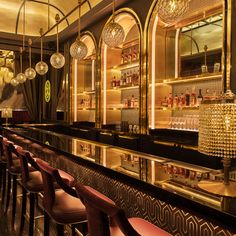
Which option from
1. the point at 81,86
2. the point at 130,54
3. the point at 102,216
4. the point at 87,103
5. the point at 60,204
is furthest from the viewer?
the point at 81,86

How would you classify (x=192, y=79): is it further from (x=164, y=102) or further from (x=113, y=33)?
(x=113, y=33)

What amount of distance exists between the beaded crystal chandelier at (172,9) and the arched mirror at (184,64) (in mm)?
1211

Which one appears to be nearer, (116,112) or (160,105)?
(160,105)

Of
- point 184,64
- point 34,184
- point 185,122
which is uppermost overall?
point 184,64

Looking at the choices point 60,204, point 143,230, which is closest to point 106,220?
point 143,230

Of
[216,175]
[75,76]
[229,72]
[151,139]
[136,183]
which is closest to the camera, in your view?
[136,183]

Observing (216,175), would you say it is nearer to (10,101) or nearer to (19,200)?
(19,200)

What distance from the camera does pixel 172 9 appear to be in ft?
9.42

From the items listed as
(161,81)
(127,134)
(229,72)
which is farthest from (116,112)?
(229,72)

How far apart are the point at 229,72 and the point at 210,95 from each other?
2.62 feet

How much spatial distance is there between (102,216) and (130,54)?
197 inches

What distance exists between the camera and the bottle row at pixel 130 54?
18.8 feet

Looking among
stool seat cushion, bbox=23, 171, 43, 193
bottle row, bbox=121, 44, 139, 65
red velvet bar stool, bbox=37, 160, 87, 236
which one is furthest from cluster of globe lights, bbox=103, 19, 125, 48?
red velvet bar stool, bbox=37, 160, 87, 236

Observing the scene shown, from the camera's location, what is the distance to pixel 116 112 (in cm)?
634
